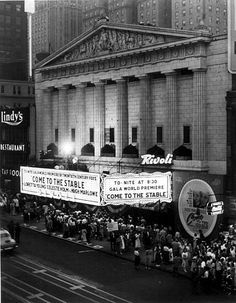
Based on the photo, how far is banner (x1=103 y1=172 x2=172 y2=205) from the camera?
79.7ft

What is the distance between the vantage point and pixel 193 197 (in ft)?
86.7

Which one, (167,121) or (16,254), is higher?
(167,121)

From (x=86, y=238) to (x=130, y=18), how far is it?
74.5 feet

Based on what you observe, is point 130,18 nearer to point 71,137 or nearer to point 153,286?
point 71,137

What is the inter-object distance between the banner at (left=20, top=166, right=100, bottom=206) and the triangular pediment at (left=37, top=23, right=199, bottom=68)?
1054 cm

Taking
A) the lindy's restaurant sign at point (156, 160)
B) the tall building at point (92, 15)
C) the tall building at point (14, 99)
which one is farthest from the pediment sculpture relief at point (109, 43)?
the lindy's restaurant sign at point (156, 160)

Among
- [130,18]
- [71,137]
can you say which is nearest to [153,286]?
[71,137]

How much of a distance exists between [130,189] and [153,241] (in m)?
3.43

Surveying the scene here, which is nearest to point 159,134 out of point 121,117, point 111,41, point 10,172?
point 121,117

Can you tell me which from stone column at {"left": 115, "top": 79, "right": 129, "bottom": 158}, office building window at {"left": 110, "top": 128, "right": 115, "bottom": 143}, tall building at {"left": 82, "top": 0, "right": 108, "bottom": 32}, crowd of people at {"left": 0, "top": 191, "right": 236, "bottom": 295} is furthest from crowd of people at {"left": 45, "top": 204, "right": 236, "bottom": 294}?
tall building at {"left": 82, "top": 0, "right": 108, "bottom": 32}

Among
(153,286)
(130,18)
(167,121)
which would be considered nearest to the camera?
(153,286)

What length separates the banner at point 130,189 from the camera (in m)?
24.3

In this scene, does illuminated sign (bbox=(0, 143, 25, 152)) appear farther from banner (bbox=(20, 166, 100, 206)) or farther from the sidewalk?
banner (bbox=(20, 166, 100, 206))

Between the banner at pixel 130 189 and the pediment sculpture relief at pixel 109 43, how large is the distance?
10.0 meters
